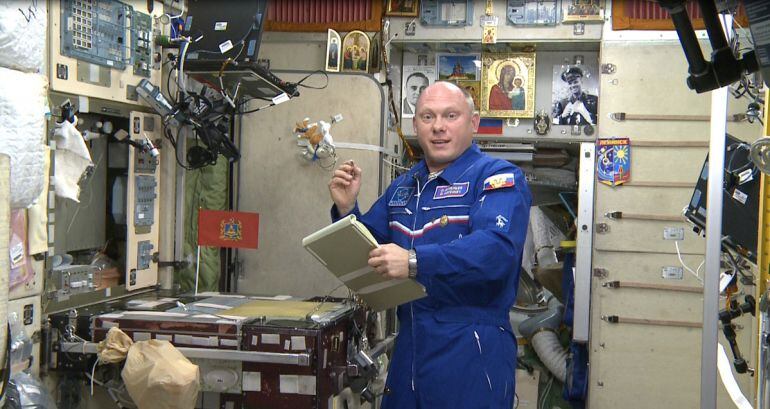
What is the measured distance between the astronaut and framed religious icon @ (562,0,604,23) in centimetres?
232

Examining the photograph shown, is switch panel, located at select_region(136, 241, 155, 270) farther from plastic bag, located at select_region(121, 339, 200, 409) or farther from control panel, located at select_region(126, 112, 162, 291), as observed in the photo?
plastic bag, located at select_region(121, 339, 200, 409)

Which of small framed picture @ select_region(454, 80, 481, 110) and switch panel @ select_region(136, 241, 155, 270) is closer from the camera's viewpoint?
switch panel @ select_region(136, 241, 155, 270)

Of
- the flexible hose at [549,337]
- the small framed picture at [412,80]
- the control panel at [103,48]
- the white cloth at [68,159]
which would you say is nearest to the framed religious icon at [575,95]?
the small framed picture at [412,80]

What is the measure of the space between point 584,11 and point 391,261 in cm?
328

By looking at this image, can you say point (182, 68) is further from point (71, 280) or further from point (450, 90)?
point (450, 90)

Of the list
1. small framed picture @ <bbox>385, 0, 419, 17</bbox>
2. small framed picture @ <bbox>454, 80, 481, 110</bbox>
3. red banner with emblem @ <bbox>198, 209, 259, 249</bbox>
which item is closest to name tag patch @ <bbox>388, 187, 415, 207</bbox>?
red banner with emblem @ <bbox>198, 209, 259, 249</bbox>

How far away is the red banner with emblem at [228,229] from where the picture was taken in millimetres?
4176

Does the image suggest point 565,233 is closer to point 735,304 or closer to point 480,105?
Answer: point 480,105

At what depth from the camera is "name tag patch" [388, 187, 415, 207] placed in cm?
322

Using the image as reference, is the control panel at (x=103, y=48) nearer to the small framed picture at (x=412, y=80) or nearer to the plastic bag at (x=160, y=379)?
the plastic bag at (x=160, y=379)

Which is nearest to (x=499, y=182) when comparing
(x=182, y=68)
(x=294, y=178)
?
(x=182, y=68)

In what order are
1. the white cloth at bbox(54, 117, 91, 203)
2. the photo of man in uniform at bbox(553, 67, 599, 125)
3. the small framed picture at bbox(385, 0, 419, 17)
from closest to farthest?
the white cloth at bbox(54, 117, 91, 203) → the small framed picture at bbox(385, 0, 419, 17) → the photo of man in uniform at bbox(553, 67, 599, 125)

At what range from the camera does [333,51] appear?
4.92 meters

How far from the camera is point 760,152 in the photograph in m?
2.39
